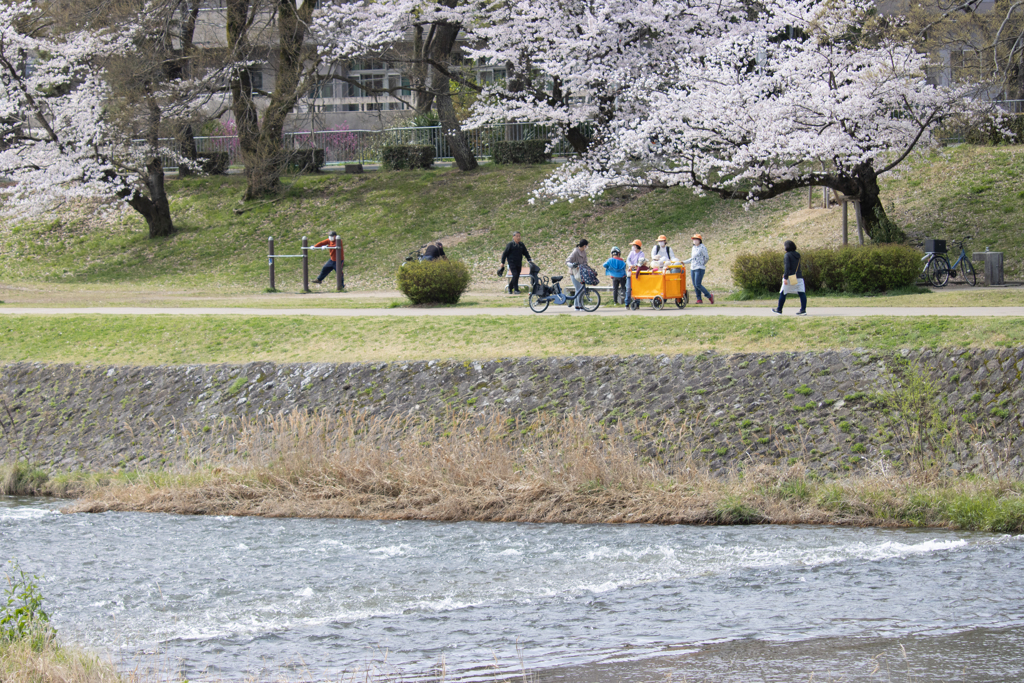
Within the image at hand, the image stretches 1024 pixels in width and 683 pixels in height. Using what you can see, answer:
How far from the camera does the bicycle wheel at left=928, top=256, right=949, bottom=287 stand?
902 inches

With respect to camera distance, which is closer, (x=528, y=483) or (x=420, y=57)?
(x=528, y=483)

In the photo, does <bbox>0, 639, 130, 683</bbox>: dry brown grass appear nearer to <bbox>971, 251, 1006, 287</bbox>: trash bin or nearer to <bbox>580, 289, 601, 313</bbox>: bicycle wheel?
<bbox>580, 289, 601, 313</bbox>: bicycle wheel

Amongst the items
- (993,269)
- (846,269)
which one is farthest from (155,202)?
(993,269)

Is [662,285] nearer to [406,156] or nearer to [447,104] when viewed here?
[447,104]

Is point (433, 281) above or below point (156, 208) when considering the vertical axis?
below

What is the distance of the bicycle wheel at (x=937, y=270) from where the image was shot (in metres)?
22.9

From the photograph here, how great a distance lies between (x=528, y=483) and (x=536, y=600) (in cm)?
345

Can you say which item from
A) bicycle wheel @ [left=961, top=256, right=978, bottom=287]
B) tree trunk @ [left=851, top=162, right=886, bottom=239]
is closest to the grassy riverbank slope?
bicycle wheel @ [left=961, top=256, right=978, bottom=287]

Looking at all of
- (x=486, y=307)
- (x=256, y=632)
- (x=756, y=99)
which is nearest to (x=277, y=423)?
(x=256, y=632)

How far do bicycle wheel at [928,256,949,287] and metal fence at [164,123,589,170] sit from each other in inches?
805

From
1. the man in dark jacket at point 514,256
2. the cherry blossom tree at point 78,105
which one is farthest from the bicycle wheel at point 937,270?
the cherry blossom tree at point 78,105

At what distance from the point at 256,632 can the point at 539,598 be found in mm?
2562

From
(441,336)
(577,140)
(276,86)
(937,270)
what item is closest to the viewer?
(441,336)

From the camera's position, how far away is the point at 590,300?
69.4 ft
